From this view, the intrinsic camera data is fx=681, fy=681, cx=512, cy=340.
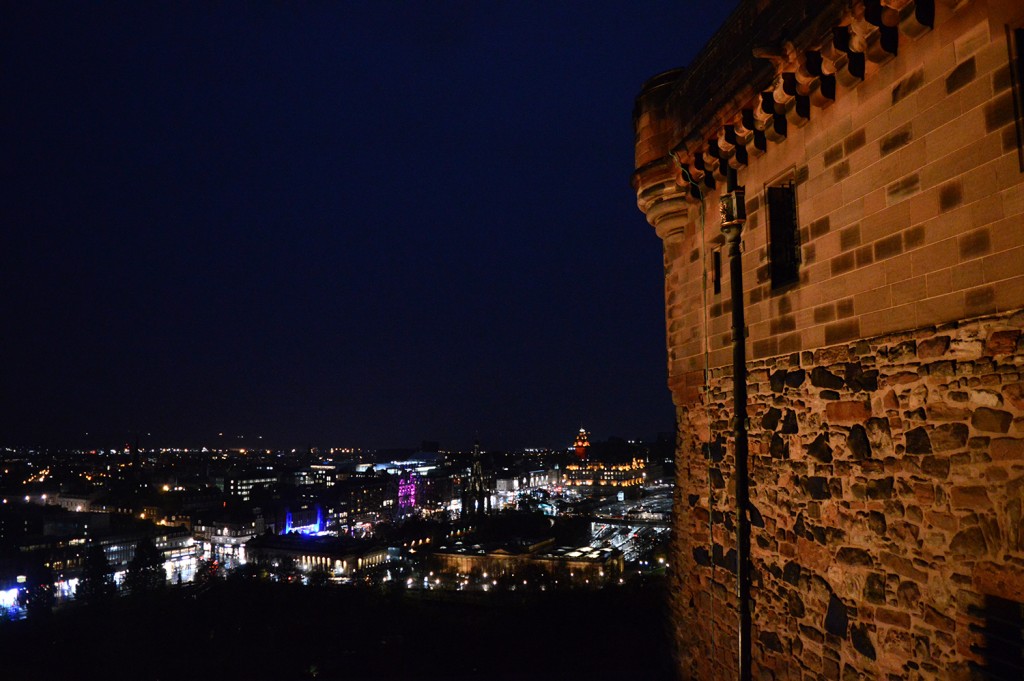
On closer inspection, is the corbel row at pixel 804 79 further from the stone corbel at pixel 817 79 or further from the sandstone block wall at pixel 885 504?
the sandstone block wall at pixel 885 504

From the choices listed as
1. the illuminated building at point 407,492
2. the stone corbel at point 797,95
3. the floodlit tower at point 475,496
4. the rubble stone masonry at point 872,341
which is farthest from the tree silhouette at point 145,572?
the illuminated building at point 407,492

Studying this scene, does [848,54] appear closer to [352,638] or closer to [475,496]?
[352,638]

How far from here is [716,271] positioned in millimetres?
8633

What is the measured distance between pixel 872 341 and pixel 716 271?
3.22 metres

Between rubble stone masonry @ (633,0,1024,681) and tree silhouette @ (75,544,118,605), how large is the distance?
3223 inches

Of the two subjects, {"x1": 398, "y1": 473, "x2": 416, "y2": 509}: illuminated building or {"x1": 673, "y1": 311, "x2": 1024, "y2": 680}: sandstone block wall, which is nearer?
{"x1": 673, "y1": 311, "x2": 1024, "y2": 680}: sandstone block wall

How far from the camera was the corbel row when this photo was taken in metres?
5.25

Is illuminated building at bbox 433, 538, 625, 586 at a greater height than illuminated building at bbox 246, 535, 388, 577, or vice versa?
illuminated building at bbox 433, 538, 625, 586

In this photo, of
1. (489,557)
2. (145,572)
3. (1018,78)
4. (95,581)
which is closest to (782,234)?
(1018,78)

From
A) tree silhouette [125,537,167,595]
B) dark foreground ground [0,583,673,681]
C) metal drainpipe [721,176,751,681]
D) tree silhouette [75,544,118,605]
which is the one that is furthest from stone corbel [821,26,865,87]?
tree silhouette [75,544,118,605]

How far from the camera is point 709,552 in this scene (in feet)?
27.9

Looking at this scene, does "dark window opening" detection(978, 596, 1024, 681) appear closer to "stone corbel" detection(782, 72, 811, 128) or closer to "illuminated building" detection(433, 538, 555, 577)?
"stone corbel" detection(782, 72, 811, 128)

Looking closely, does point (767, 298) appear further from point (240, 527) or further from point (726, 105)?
point (240, 527)

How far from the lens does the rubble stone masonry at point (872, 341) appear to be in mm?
4398
